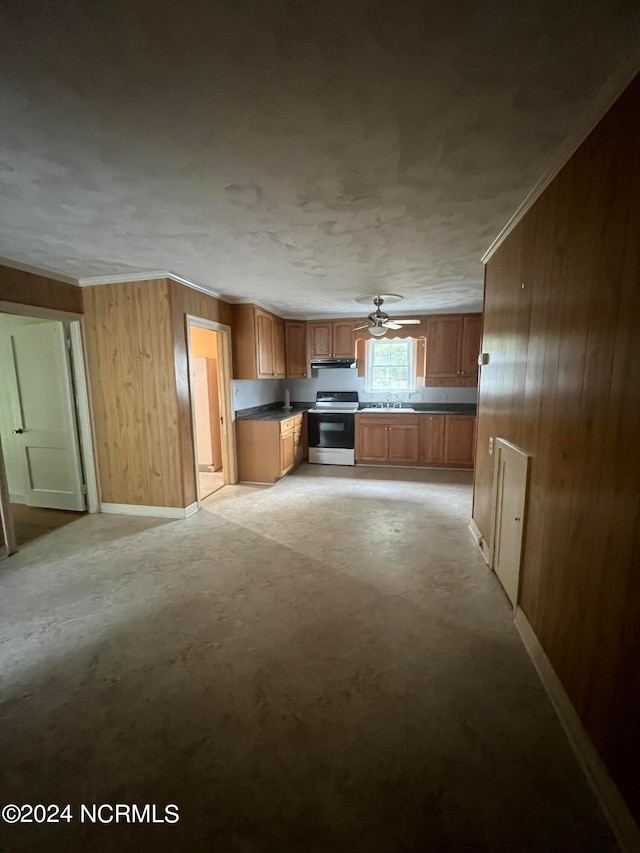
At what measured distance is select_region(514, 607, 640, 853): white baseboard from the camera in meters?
1.11

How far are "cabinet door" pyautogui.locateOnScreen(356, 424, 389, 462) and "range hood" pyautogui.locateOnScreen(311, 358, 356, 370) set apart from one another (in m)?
1.05

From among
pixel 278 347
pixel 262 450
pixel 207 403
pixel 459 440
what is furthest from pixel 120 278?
pixel 459 440

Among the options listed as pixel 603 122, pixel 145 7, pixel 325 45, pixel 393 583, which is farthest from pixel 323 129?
pixel 393 583

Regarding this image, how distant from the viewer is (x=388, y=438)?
225 inches

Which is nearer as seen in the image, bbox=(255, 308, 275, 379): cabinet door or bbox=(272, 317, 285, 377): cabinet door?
bbox=(255, 308, 275, 379): cabinet door

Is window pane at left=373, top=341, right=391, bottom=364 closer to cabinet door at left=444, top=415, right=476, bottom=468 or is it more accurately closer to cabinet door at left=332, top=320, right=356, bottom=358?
cabinet door at left=332, top=320, right=356, bottom=358

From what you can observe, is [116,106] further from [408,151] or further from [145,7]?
[408,151]

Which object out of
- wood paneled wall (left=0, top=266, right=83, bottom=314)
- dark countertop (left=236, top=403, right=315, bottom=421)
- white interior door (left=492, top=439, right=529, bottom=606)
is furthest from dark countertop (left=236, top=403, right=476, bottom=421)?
white interior door (left=492, top=439, right=529, bottom=606)

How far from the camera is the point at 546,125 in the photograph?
4.74ft

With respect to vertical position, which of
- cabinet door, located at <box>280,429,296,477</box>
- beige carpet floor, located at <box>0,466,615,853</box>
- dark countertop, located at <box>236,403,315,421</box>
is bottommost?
beige carpet floor, located at <box>0,466,615,853</box>

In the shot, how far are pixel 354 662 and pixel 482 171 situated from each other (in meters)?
2.58

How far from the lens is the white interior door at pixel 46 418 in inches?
146

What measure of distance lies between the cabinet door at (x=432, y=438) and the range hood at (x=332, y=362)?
4.73 feet

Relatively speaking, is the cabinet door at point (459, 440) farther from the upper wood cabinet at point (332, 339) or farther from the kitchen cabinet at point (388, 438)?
the upper wood cabinet at point (332, 339)
